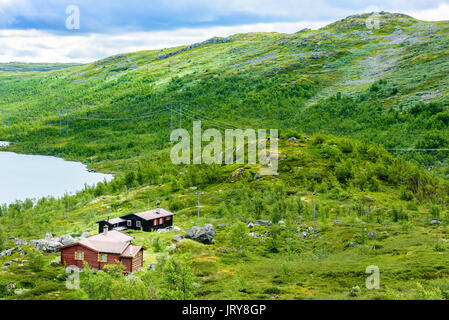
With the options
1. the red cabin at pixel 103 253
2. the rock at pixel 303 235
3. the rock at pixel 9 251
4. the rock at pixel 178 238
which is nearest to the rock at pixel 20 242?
the rock at pixel 9 251

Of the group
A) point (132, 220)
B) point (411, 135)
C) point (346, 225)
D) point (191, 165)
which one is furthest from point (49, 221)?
point (411, 135)

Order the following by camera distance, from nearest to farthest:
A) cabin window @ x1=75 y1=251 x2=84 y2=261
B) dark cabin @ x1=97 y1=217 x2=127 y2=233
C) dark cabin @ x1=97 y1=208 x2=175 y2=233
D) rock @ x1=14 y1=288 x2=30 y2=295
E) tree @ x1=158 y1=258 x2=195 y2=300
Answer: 1. tree @ x1=158 y1=258 x2=195 y2=300
2. rock @ x1=14 y1=288 x2=30 y2=295
3. cabin window @ x1=75 y1=251 x2=84 y2=261
4. dark cabin @ x1=97 y1=217 x2=127 y2=233
5. dark cabin @ x1=97 y1=208 x2=175 y2=233

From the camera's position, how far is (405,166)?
81.8 m

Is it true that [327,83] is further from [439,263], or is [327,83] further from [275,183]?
[439,263]

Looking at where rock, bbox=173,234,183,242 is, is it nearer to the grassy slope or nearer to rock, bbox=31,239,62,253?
the grassy slope

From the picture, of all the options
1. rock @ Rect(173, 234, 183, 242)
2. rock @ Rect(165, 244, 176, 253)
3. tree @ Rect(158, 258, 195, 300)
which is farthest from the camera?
rock @ Rect(173, 234, 183, 242)

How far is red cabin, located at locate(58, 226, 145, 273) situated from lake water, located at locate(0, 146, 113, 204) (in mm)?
67895

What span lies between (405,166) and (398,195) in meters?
11.5

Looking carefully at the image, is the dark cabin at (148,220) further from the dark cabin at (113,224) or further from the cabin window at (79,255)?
the cabin window at (79,255)

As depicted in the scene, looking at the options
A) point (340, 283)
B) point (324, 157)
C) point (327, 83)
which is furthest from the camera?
point (327, 83)

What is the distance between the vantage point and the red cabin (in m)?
41.8

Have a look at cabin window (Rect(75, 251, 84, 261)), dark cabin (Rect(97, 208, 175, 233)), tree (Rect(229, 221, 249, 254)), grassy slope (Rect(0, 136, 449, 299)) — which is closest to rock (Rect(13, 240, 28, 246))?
grassy slope (Rect(0, 136, 449, 299))

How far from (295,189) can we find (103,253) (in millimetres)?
41579

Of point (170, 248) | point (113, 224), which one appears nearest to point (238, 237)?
point (170, 248)
